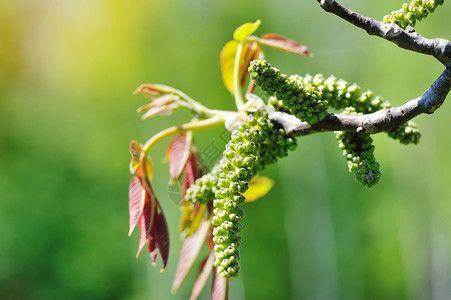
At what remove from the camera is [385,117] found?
1.97ft

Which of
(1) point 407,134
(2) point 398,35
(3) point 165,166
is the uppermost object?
(3) point 165,166

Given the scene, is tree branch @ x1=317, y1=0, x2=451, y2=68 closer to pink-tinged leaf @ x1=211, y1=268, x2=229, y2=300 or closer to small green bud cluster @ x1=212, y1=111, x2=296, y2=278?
small green bud cluster @ x1=212, y1=111, x2=296, y2=278

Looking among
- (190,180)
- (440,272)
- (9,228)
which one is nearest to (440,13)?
(440,272)

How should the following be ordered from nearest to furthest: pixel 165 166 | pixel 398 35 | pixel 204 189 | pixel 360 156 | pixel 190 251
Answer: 1. pixel 398 35
2. pixel 360 156
3. pixel 204 189
4. pixel 190 251
5. pixel 165 166

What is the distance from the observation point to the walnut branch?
57cm

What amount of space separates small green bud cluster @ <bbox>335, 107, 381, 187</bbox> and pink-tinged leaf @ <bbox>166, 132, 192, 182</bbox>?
372 millimetres

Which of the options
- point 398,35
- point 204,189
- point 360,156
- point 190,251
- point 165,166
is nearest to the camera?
point 398,35

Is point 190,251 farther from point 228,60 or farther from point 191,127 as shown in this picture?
point 228,60

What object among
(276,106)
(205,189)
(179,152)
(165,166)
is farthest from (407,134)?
(165,166)

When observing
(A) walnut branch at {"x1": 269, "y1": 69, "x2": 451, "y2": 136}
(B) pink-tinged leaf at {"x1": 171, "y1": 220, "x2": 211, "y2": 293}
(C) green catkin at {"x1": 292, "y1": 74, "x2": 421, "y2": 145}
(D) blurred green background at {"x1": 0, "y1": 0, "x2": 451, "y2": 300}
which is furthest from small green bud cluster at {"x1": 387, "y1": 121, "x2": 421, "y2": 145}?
(D) blurred green background at {"x1": 0, "y1": 0, "x2": 451, "y2": 300}

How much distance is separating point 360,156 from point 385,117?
0.33 ft

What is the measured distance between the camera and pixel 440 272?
11312mm

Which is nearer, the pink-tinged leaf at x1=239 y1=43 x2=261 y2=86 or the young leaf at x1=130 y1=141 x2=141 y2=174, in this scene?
the young leaf at x1=130 y1=141 x2=141 y2=174

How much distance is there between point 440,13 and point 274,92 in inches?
468
